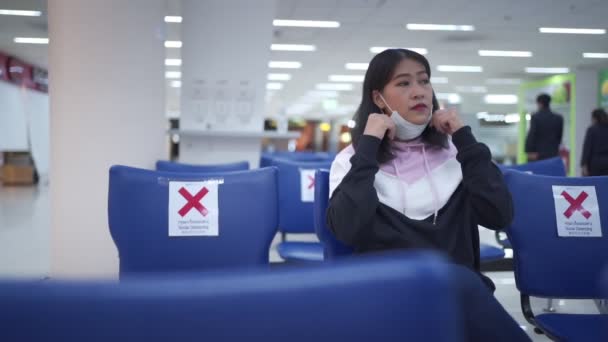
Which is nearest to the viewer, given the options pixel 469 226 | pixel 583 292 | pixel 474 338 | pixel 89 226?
pixel 474 338

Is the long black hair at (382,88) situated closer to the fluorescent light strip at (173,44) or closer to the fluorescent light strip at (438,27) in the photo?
the fluorescent light strip at (438,27)

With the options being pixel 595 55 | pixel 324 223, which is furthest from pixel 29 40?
pixel 595 55

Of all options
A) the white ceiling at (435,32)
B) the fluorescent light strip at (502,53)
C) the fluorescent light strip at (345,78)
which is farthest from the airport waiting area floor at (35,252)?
the fluorescent light strip at (345,78)

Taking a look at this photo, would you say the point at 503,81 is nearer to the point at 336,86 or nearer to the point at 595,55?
the point at 595,55

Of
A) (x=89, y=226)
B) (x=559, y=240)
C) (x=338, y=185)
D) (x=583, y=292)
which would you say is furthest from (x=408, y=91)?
(x=89, y=226)

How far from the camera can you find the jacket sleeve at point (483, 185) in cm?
140

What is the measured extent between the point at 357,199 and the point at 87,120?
2009mm

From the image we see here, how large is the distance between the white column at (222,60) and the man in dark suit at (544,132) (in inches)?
155

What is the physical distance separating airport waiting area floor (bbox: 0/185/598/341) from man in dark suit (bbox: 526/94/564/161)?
4.03m

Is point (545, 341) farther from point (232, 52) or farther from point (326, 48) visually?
point (326, 48)

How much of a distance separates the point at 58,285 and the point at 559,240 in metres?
1.67

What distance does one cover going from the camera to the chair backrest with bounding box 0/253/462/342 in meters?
0.37

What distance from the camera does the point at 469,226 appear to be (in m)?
1.46

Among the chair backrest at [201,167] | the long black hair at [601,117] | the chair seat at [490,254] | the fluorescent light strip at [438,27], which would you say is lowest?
the chair seat at [490,254]
